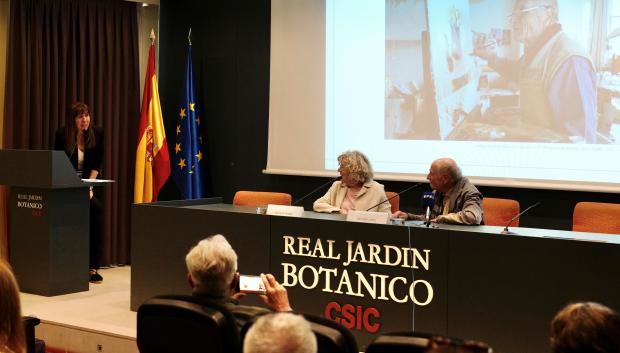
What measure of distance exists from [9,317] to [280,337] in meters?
0.74

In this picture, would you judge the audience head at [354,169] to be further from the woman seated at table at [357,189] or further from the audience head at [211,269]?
the audience head at [211,269]

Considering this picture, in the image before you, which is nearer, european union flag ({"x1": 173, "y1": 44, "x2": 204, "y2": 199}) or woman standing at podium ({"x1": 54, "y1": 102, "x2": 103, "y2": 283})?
woman standing at podium ({"x1": 54, "y1": 102, "x2": 103, "y2": 283})

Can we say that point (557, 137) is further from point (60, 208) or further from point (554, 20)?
point (60, 208)

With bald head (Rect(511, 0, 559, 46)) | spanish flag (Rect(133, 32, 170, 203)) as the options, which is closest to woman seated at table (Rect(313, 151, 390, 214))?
bald head (Rect(511, 0, 559, 46))

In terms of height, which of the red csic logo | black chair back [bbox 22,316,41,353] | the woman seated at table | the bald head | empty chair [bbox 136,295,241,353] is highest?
the bald head

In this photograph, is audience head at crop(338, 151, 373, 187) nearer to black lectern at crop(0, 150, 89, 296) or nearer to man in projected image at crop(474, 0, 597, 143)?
man in projected image at crop(474, 0, 597, 143)

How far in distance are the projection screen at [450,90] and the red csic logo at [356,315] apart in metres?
2.25

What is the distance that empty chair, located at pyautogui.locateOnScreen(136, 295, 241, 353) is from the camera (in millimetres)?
2549

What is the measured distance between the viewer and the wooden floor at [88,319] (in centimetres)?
479

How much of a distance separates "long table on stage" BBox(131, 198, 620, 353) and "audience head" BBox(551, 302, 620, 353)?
1.99m

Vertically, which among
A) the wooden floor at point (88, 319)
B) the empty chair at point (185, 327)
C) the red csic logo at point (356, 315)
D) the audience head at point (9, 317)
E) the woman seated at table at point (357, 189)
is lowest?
the wooden floor at point (88, 319)

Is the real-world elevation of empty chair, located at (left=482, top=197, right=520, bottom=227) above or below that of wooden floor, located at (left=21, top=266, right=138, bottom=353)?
above

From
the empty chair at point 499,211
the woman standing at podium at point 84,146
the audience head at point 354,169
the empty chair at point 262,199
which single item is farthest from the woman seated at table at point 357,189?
the woman standing at podium at point 84,146

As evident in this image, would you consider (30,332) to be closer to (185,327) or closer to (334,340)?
(185,327)
